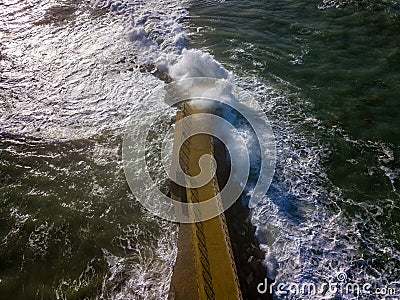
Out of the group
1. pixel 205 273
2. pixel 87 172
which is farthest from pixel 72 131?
pixel 205 273

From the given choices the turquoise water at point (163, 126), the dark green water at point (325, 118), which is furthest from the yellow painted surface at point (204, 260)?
the dark green water at point (325, 118)

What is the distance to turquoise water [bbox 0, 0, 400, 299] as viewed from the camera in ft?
31.1

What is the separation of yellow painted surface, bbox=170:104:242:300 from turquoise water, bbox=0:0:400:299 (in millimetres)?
404

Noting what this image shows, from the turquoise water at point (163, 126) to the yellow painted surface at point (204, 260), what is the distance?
40 centimetres

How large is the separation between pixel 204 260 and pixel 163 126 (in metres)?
5.87

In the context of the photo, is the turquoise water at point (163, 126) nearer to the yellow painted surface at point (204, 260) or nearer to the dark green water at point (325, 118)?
the dark green water at point (325, 118)

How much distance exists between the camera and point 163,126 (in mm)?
13273

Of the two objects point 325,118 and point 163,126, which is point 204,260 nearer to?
point 163,126

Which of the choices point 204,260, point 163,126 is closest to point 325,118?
point 163,126

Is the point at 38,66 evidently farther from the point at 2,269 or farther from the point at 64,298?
the point at 64,298

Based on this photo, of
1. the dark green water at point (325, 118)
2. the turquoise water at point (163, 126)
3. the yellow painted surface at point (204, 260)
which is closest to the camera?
the yellow painted surface at point (204, 260)

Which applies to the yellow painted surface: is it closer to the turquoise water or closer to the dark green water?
the turquoise water

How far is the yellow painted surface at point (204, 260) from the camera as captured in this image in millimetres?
8477

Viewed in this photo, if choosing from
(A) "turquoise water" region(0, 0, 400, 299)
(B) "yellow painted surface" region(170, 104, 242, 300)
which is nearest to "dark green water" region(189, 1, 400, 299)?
(A) "turquoise water" region(0, 0, 400, 299)
